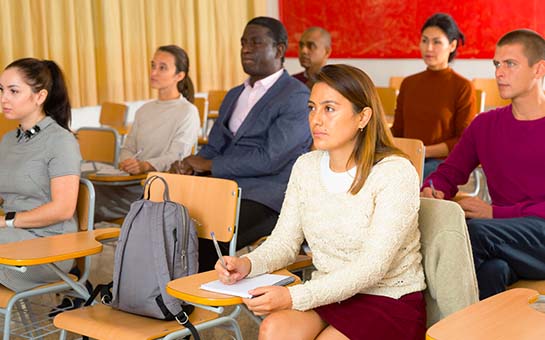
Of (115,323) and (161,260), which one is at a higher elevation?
(161,260)

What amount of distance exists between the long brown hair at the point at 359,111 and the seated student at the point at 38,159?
1.22 metres

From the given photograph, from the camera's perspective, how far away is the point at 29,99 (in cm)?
333

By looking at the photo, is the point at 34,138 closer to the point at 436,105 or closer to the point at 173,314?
the point at 173,314

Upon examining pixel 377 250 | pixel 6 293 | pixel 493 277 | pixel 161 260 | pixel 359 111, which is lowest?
pixel 6 293

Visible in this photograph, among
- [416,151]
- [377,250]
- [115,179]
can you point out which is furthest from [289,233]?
[115,179]

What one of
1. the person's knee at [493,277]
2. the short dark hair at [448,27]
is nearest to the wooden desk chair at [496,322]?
the person's knee at [493,277]

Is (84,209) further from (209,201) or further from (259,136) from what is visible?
(259,136)

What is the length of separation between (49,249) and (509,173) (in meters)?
1.71

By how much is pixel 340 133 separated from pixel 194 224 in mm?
636

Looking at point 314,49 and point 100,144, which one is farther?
point 314,49

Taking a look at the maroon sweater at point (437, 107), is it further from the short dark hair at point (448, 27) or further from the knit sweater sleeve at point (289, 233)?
the knit sweater sleeve at point (289, 233)

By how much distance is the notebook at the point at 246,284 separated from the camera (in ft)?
7.43

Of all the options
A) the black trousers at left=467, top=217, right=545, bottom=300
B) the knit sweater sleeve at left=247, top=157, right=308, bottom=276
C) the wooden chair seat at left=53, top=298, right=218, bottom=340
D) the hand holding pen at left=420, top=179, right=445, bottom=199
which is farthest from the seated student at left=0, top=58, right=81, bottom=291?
the black trousers at left=467, top=217, right=545, bottom=300

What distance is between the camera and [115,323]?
8.45 feet
